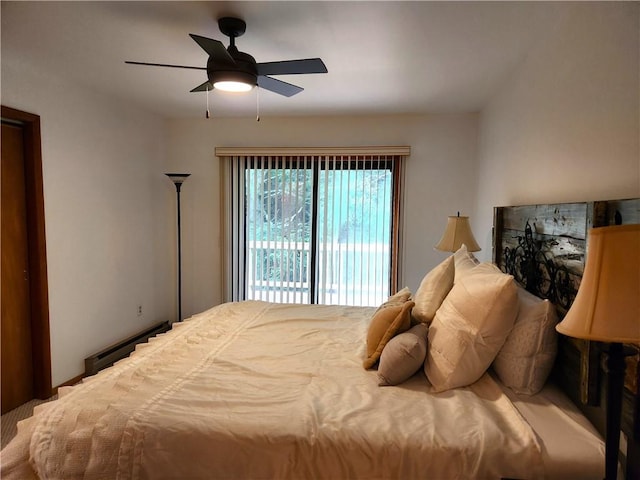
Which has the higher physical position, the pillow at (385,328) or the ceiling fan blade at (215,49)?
the ceiling fan blade at (215,49)

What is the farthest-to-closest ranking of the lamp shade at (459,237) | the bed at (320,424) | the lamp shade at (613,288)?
the lamp shade at (459,237), the bed at (320,424), the lamp shade at (613,288)

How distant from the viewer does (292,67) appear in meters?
2.04

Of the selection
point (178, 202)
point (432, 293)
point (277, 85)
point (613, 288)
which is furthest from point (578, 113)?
point (178, 202)

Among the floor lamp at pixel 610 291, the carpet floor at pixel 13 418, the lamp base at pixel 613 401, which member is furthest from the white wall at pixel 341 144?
the floor lamp at pixel 610 291

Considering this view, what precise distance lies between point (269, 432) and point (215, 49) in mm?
1764

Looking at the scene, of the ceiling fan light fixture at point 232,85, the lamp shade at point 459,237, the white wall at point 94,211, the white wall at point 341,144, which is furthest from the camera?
the white wall at point 341,144

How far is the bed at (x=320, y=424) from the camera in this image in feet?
3.93

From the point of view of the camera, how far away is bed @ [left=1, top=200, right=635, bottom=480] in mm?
1197

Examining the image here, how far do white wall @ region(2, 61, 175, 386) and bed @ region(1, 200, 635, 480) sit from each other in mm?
1752

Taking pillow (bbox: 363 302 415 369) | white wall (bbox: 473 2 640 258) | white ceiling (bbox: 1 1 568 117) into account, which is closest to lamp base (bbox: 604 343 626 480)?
white wall (bbox: 473 2 640 258)

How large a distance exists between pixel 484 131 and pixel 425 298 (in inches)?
93.6

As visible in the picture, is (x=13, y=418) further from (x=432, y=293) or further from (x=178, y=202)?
(x=432, y=293)

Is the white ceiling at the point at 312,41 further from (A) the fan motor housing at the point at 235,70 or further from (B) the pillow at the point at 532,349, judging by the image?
(B) the pillow at the point at 532,349

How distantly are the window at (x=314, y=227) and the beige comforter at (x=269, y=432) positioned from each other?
2506 mm
